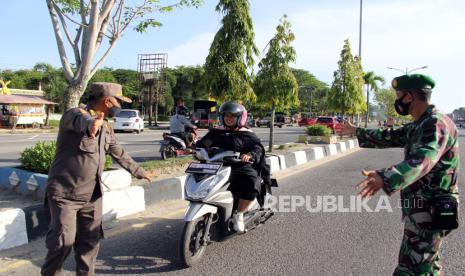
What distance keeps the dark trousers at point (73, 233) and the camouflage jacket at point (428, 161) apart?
7.38ft

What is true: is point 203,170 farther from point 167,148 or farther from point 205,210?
point 167,148

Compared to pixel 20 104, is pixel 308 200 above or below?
below

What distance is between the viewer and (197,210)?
407 cm

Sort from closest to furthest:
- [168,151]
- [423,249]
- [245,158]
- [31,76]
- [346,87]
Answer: [423,249] → [245,158] → [168,151] → [346,87] → [31,76]

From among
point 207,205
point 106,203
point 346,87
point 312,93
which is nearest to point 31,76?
point 346,87

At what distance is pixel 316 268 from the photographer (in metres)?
4.08

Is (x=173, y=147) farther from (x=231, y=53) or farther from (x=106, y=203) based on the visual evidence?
(x=106, y=203)

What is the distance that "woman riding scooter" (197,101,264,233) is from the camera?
4.67 metres

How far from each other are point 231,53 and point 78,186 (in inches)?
362

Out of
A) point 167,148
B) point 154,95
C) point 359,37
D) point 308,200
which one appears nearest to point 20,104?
point 154,95

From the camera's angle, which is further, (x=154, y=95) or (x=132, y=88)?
(x=132, y=88)

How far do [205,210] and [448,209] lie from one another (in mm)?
2277

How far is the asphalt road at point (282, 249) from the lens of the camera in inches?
158

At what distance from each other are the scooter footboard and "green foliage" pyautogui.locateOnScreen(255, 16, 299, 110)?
10099 mm
